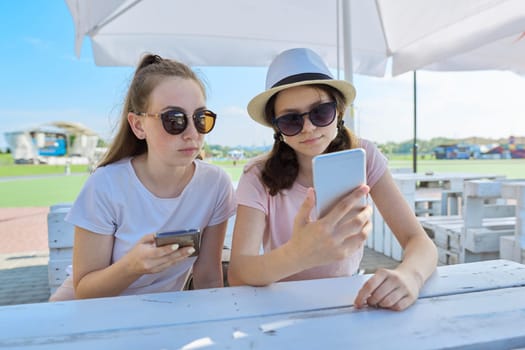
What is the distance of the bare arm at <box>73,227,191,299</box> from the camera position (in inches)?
36.7

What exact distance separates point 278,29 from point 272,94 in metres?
1.83

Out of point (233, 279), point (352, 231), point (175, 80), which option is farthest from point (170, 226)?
point (352, 231)

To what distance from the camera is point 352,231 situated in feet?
2.51

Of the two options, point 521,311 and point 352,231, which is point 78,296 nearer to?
point 352,231

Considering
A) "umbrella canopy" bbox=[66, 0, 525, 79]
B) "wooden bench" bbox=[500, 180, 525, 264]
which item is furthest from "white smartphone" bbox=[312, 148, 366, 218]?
"wooden bench" bbox=[500, 180, 525, 264]

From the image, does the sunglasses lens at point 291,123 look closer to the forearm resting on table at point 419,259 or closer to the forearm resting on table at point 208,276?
the forearm resting on table at point 419,259

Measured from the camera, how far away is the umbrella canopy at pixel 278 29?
2.12m

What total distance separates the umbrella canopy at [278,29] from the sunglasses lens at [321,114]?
141cm

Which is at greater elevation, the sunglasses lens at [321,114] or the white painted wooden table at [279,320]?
the sunglasses lens at [321,114]

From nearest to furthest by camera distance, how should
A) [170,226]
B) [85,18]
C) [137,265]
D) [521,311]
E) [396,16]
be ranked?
[521,311] < [137,265] < [170,226] < [85,18] < [396,16]

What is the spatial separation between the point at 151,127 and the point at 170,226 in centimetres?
37

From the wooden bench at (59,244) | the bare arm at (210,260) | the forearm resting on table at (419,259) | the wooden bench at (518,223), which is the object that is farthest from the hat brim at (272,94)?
the wooden bench at (518,223)

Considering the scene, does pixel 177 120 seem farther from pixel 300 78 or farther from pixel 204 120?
pixel 300 78

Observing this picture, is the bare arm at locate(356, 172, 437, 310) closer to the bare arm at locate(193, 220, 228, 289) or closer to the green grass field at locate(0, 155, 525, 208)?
the bare arm at locate(193, 220, 228, 289)
